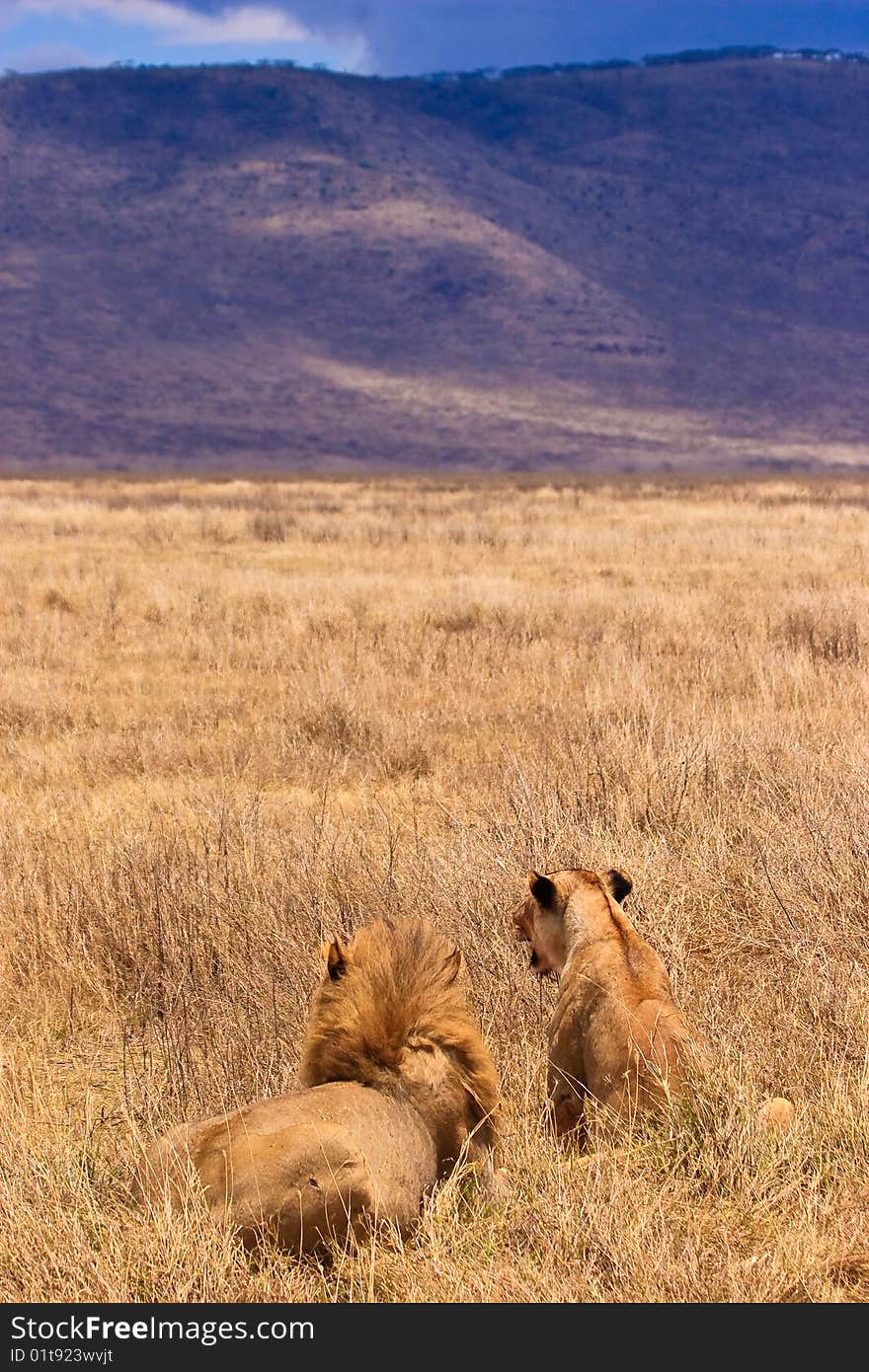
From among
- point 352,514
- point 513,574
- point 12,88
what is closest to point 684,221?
point 12,88

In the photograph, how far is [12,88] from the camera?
15612 centimetres

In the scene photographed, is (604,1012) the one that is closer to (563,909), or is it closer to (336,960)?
(563,909)

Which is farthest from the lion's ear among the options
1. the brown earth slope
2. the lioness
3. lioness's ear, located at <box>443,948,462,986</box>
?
the brown earth slope

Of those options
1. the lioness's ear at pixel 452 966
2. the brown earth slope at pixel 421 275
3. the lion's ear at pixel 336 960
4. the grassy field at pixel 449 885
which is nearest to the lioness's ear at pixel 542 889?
Answer: the grassy field at pixel 449 885

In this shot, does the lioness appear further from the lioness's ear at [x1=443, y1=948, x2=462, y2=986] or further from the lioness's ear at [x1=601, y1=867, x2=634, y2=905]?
the lioness's ear at [x1=443, y1=948, x2=462, y2=986]

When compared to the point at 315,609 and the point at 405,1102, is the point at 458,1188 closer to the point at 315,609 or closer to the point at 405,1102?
the point at 405,1102

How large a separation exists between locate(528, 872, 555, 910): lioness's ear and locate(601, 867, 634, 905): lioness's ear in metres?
0.20

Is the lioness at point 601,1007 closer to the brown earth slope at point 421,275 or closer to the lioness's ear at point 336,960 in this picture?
the lioness's ear at point 336,960

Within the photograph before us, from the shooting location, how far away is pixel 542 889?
13.1ft

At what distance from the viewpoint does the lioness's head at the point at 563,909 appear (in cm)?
399

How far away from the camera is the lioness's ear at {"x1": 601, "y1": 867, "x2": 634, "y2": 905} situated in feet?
13.4

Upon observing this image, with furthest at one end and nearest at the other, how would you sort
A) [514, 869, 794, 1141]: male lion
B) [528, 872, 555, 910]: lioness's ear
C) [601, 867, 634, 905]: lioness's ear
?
[601, 867, 634, 905]: lioness's ear → [528, 872, 555, 910]: lioness's ear → [514, 869, 794, 1141]: male lion

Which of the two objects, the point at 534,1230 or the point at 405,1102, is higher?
the point at 405,1102

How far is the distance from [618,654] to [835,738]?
3.66 metres
